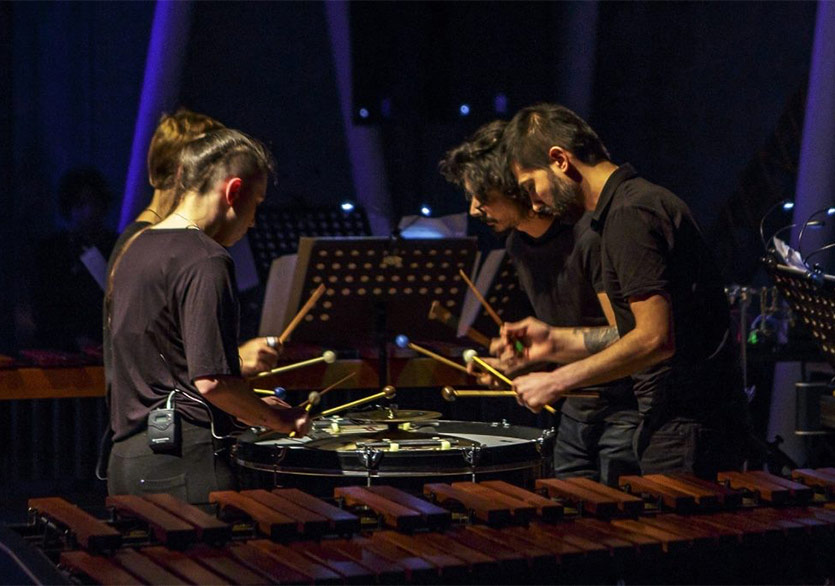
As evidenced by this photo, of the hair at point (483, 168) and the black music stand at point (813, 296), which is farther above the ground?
the hair at point (483, 168)

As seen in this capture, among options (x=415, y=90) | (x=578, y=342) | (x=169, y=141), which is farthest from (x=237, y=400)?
(x=415, y=90)

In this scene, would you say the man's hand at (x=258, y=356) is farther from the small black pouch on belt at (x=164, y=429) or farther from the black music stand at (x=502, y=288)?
the black music stand at (x=502, y=288)

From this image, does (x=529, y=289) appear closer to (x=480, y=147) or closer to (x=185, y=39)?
(x=480, y=147)

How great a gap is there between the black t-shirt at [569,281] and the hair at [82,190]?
2.84 meters

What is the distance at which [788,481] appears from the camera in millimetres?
2812

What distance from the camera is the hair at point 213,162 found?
117 inches

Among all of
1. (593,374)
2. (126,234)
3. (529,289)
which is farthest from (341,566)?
(529,289)

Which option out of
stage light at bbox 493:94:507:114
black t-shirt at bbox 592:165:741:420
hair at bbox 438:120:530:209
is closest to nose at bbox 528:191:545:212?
black t-shirt at bbox 592:165:741:420

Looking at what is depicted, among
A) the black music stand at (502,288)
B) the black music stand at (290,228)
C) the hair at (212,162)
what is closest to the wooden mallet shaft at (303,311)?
the black music stand at (502,288)

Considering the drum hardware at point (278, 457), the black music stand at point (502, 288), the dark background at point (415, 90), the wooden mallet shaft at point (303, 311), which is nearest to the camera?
the drum hardware at point (278, 457)

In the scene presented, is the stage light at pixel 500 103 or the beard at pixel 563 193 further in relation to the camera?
the stage light at pixel 500 103

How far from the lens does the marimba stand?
226 centimetres

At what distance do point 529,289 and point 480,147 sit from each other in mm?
489

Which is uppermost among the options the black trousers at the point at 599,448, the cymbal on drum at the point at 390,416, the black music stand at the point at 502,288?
the black music stand at the point at 502,288
